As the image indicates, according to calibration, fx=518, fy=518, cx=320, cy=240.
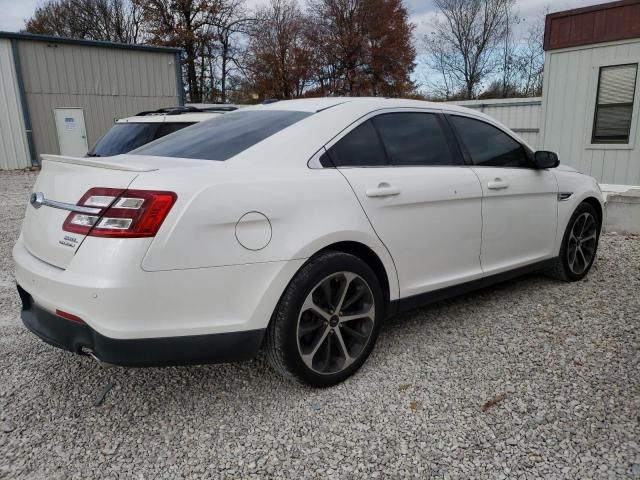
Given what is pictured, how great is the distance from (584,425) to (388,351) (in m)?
1.17

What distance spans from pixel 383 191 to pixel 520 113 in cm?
1441

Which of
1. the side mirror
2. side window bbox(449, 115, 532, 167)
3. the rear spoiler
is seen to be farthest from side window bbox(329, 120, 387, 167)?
the side mirror

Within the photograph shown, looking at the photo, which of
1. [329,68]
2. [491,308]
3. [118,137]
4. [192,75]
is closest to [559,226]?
[491,308]

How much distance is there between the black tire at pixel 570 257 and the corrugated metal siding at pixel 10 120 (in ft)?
54.6

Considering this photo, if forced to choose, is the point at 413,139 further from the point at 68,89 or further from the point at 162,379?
the point at 68,89

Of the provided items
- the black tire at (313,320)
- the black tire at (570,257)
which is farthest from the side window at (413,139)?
the black tire at (570,257)

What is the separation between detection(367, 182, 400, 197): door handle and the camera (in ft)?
9.41

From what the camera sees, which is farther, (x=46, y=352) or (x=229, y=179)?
(x=46, y=352)

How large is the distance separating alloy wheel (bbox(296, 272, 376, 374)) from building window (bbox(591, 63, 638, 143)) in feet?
28.9

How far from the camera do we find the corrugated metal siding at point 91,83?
16.4 meters

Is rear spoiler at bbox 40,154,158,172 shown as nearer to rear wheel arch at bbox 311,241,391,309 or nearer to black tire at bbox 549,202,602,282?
rear wheel arch at bbox 311,241,391,309

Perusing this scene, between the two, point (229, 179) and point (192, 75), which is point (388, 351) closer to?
point (229, 179)

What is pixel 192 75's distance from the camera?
30484mm

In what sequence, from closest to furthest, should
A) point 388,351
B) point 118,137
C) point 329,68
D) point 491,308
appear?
point 388,351 → point 491,308 → point 118,137 → point 329,68
